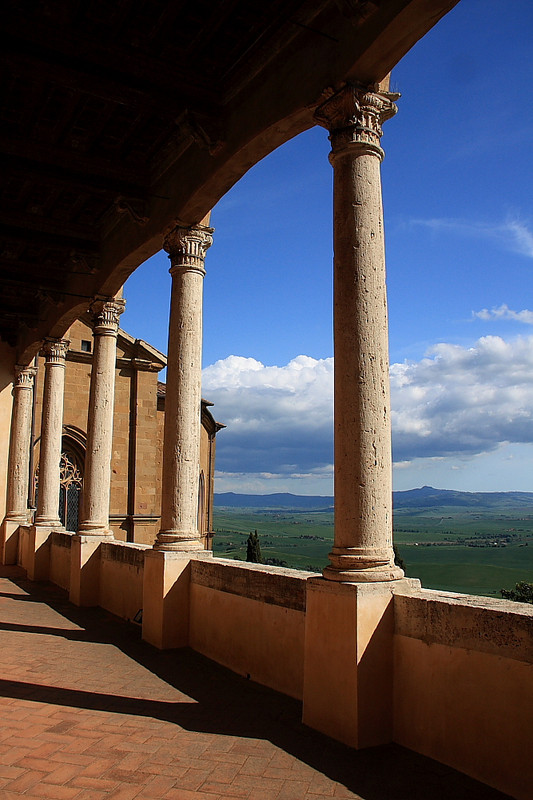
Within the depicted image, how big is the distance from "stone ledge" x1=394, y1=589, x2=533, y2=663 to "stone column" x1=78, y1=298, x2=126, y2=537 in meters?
7.66

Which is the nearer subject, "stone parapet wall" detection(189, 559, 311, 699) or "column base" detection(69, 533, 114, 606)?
"stone parapet wall" detection(189, 559, 311, 699)

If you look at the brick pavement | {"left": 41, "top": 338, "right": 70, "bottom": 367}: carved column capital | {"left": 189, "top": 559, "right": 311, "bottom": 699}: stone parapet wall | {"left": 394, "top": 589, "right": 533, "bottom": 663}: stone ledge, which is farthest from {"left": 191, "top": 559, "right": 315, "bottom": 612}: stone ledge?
{"left": 41, "top": 338, "right": 70, "bottom": 367}: carved column capital

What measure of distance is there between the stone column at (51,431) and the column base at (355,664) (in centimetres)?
1088

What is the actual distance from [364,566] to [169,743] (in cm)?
200

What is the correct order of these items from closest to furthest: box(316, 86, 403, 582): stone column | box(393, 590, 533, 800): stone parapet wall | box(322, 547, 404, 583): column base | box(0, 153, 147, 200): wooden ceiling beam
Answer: box(393, 590, 533, 800): stone parapet wall < box(322, 547, 404, 583): column base < box(316, 86, 403, 582): stone column < box(0, 153, 147, 200): wooden ceiling beam

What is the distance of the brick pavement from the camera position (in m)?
3.97

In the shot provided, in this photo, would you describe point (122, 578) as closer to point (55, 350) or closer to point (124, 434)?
point (55, 350)

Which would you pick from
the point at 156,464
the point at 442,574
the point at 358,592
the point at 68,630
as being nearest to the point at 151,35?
the point at 358,592

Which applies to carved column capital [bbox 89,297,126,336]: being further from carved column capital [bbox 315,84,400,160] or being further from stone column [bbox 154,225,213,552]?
carved column capital [bbox 315,84,400,160]

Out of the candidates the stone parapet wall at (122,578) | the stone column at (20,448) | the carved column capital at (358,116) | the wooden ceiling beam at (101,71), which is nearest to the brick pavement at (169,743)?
the stone parapet wall at (122,578)

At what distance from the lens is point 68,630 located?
902cm

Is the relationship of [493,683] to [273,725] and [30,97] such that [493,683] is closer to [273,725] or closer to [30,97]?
[273,725]

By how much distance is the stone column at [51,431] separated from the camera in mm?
14523

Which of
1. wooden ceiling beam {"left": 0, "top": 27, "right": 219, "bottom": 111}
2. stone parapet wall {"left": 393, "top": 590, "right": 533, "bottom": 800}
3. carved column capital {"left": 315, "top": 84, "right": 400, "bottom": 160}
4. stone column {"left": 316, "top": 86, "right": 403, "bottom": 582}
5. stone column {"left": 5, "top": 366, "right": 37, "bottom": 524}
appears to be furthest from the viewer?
stone column {"left": 5, "top": 366, "right": 37, "bottom": 524}
